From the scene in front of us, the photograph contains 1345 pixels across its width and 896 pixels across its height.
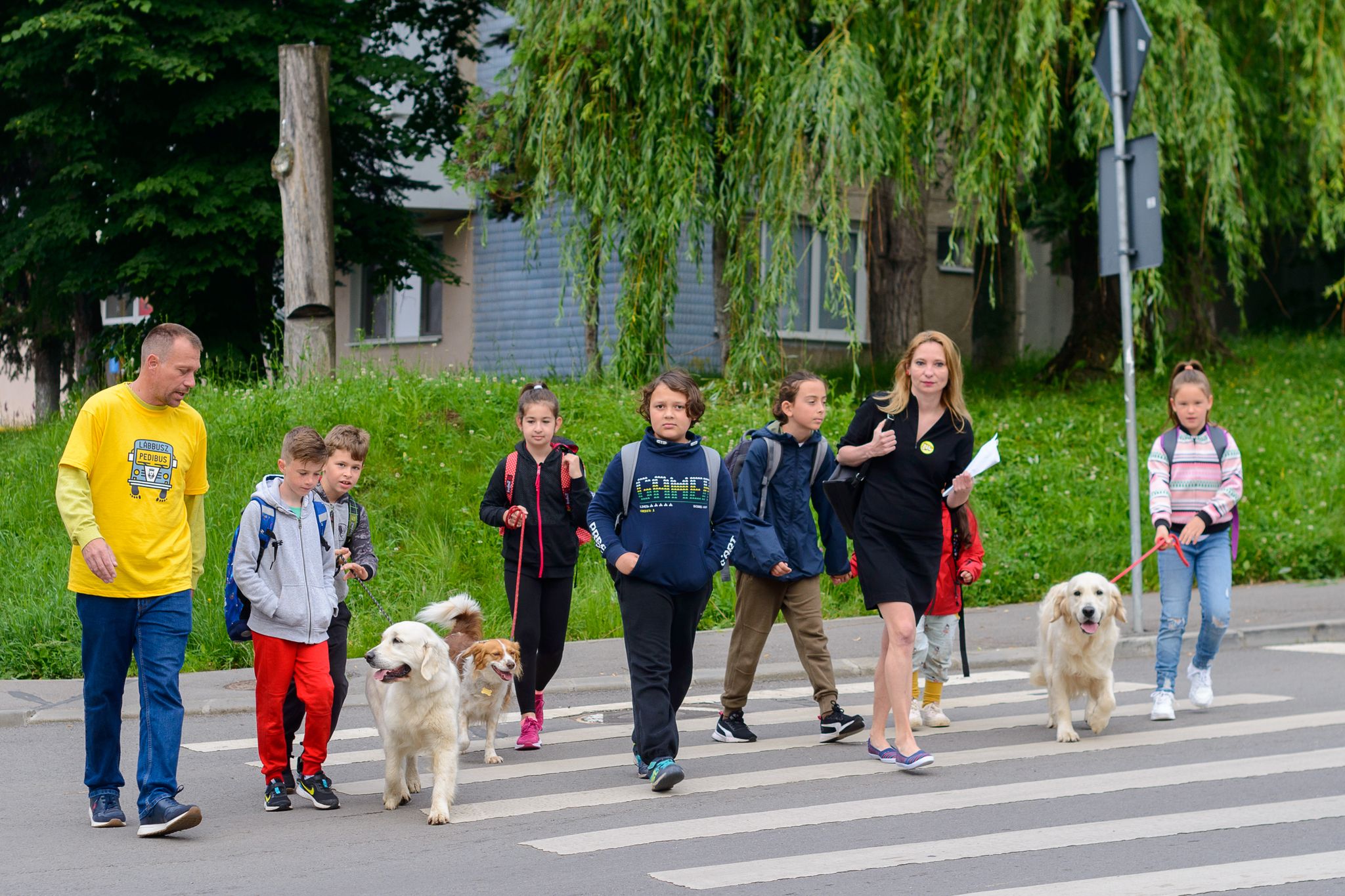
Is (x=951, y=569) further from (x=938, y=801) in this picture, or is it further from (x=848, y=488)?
(x=938, y=801)

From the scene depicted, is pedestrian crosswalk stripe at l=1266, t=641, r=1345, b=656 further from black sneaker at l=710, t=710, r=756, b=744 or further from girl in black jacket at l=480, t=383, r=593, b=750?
girl in black jacket at l=480, t=383, r=593, b=750

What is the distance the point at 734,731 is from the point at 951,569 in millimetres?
1485

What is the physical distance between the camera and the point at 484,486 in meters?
13.3

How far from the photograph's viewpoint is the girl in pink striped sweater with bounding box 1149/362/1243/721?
28.4 ft

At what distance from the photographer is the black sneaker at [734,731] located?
828 centimetres

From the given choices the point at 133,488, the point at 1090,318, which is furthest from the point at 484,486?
the point at 1090,318

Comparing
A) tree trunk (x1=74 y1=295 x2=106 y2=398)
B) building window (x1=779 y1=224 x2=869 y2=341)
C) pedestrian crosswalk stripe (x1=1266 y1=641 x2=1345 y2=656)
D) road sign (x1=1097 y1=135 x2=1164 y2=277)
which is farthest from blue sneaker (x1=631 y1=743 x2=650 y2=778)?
tree trunk (x1=74 y1=295 x2=106 y2=398)

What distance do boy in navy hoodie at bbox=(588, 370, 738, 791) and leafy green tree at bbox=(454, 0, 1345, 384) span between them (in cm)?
836

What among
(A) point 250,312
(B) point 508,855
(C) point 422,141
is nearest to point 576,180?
(A) point 250,312

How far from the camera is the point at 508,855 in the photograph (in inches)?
229

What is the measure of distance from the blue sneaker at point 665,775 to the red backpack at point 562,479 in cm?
154

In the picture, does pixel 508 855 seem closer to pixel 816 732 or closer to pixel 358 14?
pixel 816 732

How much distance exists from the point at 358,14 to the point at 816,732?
53.0ft

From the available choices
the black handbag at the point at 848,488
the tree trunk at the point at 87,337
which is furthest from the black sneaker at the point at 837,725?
the tree trunk at the point at 87,337
